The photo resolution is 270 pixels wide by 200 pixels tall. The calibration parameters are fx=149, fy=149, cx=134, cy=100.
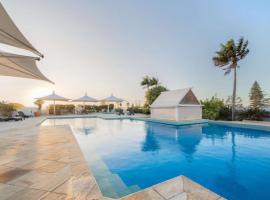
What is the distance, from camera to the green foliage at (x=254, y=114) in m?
14.8

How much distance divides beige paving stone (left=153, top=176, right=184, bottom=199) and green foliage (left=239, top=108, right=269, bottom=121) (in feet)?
54.4

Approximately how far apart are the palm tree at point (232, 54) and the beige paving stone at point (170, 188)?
15709mm

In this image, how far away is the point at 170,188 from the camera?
2480 millimetres

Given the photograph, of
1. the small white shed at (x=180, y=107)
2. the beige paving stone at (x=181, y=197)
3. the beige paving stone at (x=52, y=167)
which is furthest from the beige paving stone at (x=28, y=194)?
the small white shed at (x=180, y=107)

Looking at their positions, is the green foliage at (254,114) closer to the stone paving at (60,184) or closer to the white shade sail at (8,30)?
the stone paving at (60,184)

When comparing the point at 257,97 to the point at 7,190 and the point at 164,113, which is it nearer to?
the point at 164,113

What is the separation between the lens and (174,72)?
21609mm

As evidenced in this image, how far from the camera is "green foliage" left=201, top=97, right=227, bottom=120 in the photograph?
17.1 metres

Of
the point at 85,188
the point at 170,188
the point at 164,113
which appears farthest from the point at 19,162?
the point at 164,113

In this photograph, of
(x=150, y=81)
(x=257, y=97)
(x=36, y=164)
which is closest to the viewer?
A: (x=36, y=164)

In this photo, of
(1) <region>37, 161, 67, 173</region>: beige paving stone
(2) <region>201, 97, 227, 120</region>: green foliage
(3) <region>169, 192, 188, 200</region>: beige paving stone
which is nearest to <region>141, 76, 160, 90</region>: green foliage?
(2) <region>201, 97, 227, 120</region>: green foliage

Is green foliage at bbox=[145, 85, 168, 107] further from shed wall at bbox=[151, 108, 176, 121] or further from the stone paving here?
the stone paving

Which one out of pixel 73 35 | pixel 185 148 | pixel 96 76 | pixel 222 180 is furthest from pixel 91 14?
Result: pixel 222 180

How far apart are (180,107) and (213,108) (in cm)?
442
